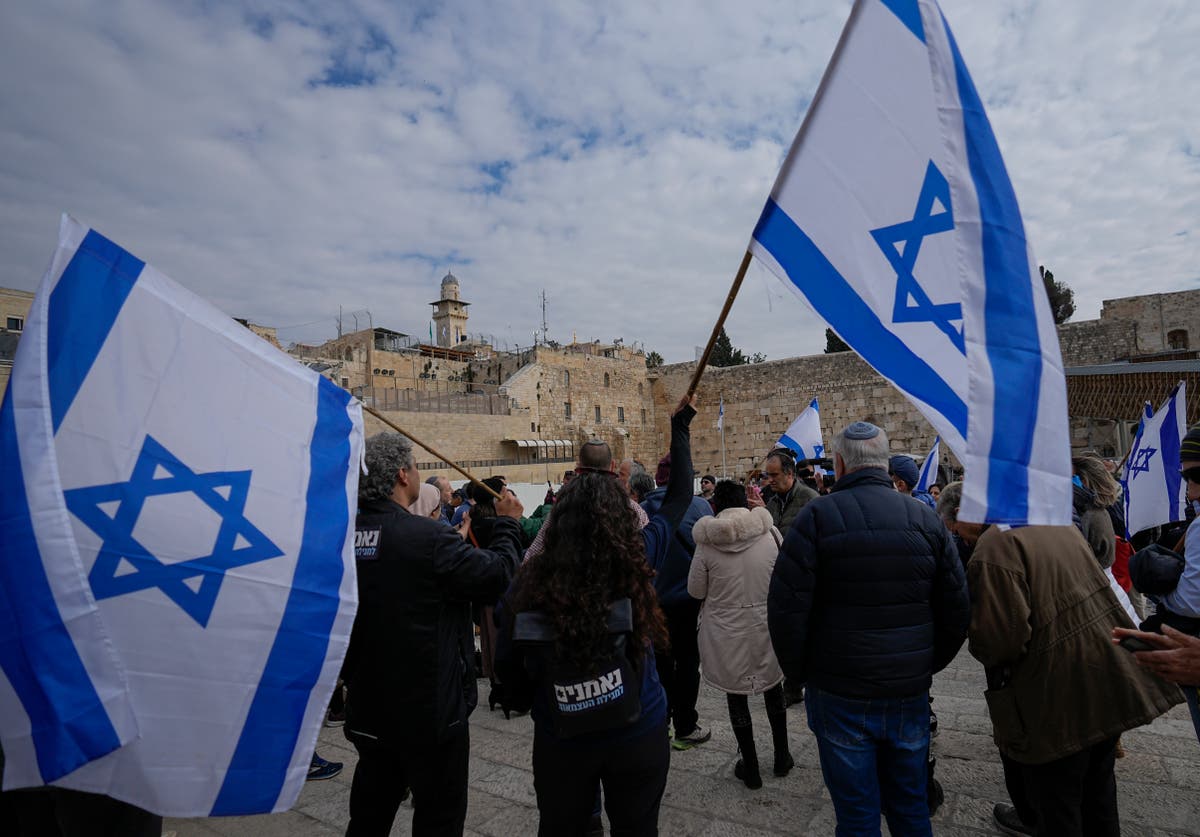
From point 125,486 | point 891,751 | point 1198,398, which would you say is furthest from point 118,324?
point 1198,398

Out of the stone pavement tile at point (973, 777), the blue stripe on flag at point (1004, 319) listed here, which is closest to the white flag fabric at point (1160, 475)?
the stone pavement tile at point (973, 777)

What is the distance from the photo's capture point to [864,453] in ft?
7.75

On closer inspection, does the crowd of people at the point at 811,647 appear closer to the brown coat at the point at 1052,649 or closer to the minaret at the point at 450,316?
the brown coat at the point at 1052,649

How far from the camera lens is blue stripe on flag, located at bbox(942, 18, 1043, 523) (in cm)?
174

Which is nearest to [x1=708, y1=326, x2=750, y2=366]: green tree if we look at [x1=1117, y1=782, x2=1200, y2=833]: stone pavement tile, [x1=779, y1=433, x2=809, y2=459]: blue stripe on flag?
[x1=779, y1=433, x2=809, y2=459]: blue stripe on flag

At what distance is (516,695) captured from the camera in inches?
82.5

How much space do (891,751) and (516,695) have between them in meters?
1.31

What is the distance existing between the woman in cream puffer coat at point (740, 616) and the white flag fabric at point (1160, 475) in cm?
356

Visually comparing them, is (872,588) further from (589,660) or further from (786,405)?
(786,405)

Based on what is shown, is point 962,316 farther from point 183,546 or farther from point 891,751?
point 183,546

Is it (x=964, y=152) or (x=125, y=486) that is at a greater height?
(x=964, y=152)

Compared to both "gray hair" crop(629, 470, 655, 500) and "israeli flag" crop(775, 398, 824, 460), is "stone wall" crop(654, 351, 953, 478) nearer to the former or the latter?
"israeli flag" crop(775, 398, 824, 460)

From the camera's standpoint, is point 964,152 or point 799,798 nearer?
point 964,152

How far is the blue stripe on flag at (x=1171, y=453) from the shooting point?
16.5ft
